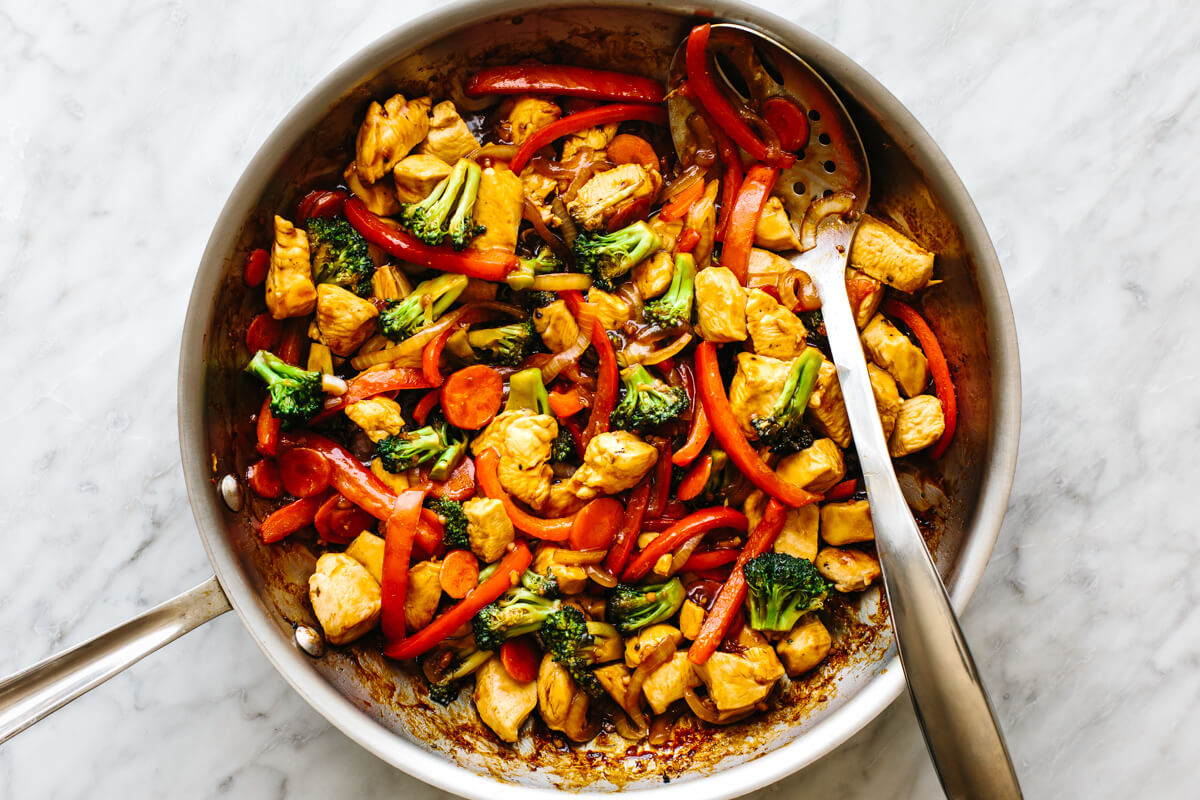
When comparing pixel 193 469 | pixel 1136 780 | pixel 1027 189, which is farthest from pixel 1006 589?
pixel 193 469

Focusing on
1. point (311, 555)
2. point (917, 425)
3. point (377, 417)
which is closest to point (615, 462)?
point (377, 417)

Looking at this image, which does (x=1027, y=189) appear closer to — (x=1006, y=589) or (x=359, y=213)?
(x=1006, y=589)

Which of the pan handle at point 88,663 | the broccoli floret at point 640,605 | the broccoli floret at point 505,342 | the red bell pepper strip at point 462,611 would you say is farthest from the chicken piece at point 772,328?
the pan handle at point 88,663

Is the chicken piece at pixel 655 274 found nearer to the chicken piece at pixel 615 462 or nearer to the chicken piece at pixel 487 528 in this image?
the chicken piece at pixel 615 462

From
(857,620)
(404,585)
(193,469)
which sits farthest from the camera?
(857,620)

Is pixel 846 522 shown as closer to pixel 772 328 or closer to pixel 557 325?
pixel 772 328

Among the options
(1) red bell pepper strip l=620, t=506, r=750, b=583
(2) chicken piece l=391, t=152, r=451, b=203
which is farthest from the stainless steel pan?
(1) red bell pepper strip l=620, t=506, r=750, b=583
